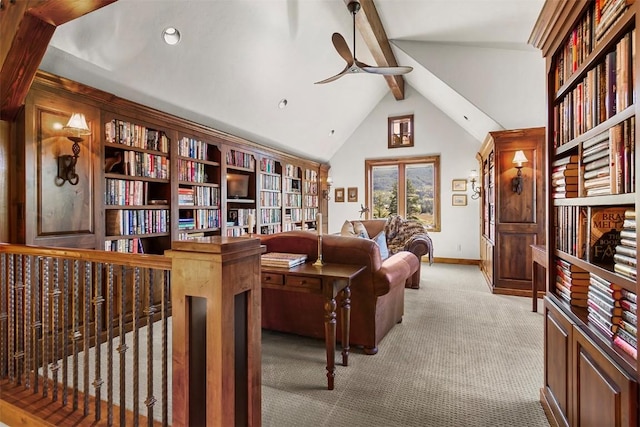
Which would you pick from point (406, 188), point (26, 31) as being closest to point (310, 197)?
point (406, 188)

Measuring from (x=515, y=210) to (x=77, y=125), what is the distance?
504 cm

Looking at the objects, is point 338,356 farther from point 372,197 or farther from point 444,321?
point 372,197

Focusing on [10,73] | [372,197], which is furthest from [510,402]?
[372,197]

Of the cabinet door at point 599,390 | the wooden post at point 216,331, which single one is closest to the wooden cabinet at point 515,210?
the cabinet door at point 599,390

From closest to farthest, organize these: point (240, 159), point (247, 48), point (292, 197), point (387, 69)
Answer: point (387, 69) → point (247, 48) → point (240, 159) → point (292, 197)

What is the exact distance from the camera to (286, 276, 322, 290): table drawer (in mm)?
2184

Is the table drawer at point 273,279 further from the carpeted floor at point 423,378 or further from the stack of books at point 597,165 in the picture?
the stack of books at point 597,165

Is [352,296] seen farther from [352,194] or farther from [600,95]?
[352,194]

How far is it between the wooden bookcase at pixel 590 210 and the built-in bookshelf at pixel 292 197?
4.87 m

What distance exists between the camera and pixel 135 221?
3342 millimetres

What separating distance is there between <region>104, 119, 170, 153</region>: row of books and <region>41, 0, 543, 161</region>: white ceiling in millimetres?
Answer: 282

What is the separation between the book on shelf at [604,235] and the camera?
53.1 inches

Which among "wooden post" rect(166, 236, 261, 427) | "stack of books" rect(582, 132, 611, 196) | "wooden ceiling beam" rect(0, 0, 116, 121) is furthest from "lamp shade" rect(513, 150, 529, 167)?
"wooden ceiling beam" rect(0, 0, 116, 121)

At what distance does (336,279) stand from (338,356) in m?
0.85
